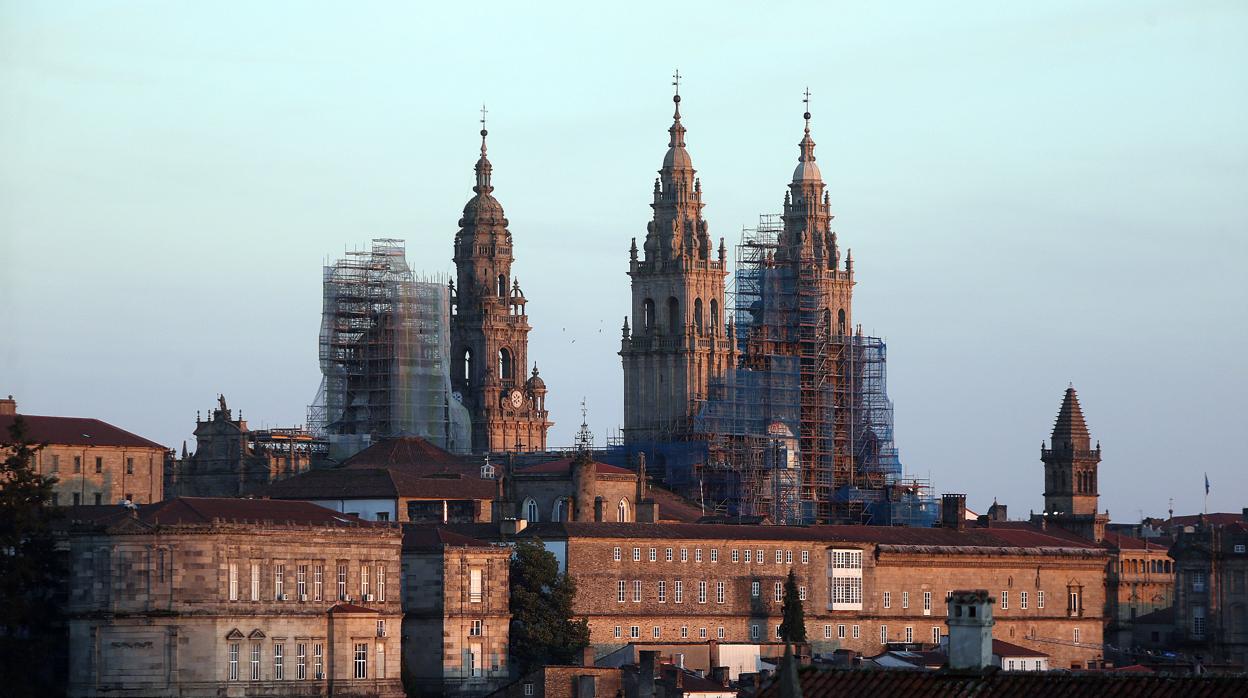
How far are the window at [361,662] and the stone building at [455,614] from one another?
5204 mm

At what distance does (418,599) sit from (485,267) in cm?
7007

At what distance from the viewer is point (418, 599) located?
124 m

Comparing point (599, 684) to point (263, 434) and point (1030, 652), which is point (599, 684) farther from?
point (263, 434)

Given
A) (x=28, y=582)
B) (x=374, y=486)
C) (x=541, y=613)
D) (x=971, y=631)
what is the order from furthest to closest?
(x=374, y=486), (x=541, y=613), (x=28, y=582), (x=971, y=631)

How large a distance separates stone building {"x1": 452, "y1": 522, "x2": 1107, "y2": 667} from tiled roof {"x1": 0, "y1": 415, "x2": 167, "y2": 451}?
2483 centimetres

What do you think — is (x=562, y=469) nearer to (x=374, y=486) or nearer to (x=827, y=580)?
(x=374, y=486)

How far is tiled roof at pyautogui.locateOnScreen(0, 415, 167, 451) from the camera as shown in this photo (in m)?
148

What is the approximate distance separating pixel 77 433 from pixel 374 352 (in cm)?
2853

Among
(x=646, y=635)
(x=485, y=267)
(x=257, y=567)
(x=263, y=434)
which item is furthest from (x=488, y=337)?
(x=257, y=567)

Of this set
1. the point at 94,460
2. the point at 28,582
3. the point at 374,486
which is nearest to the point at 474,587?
the point at 28,582

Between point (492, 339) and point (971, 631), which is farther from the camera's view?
point (492, 339)

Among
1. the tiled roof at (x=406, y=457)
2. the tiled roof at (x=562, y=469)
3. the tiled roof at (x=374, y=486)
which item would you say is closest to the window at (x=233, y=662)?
the tiled roof at (x=374, y=486)

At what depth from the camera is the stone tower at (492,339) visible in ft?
622

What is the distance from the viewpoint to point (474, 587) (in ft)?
408
